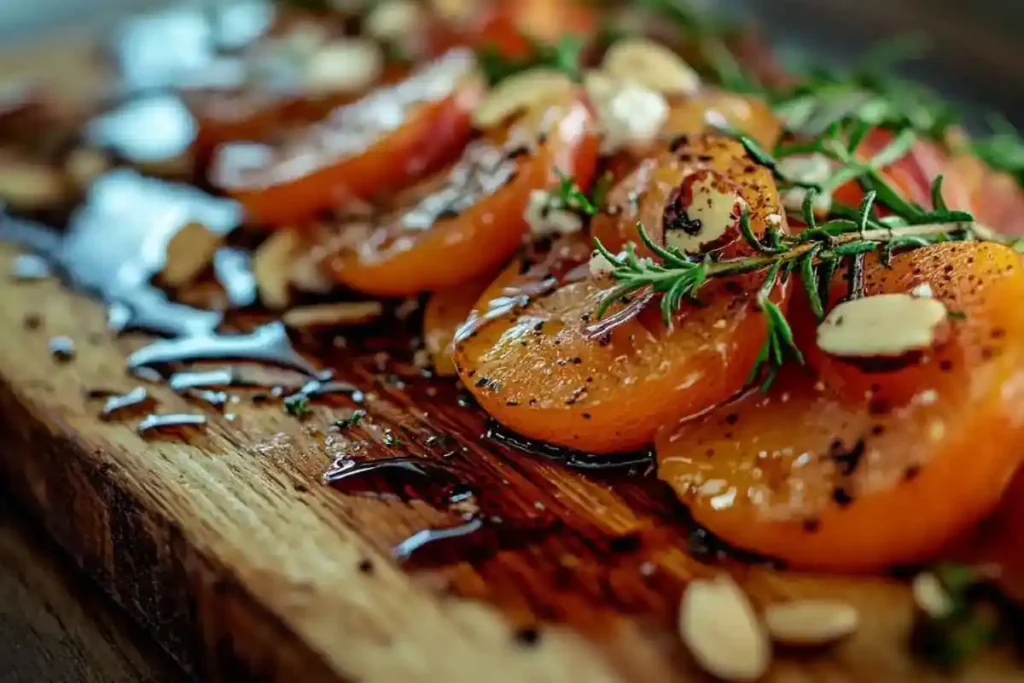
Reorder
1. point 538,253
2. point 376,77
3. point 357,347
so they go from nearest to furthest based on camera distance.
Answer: point 538,253 → point 357,347 → point 376,77

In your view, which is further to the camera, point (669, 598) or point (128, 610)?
point (128, 610)

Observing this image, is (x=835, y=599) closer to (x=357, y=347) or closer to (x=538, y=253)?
(x=538, y=253)

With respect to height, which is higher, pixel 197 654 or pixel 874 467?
pixel 874 467

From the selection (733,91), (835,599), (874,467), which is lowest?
(835,599)

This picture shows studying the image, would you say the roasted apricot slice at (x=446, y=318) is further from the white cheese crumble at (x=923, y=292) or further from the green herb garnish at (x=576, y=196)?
the white cheese crumble at (x=923, y=292)

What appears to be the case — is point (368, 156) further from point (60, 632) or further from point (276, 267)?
point (60, 632)

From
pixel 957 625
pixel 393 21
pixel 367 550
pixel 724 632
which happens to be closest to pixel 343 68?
pixel 393 21

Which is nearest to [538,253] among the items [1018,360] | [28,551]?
[1018,360]

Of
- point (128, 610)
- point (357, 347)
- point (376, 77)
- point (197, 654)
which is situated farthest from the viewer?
point (376, 77)
